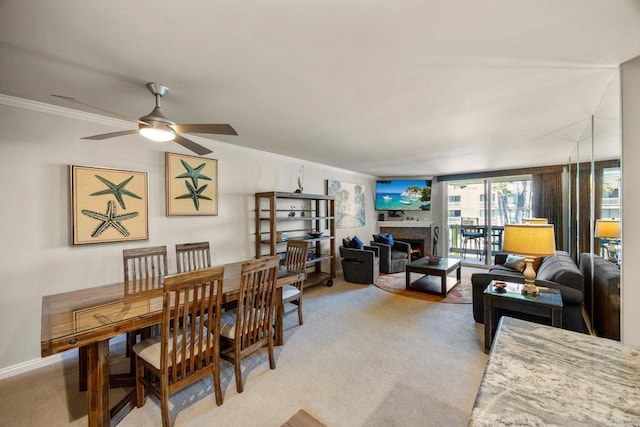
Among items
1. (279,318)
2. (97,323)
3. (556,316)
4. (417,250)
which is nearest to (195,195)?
(279,318)

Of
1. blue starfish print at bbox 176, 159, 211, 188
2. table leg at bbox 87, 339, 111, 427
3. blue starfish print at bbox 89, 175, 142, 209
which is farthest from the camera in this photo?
blue starfish print at bbox 176, 159, 211, 188

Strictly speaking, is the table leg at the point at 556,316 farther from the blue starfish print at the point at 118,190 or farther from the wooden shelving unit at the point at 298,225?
the blue starfish print at the point at 118,190

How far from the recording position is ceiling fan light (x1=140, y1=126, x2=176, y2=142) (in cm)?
206

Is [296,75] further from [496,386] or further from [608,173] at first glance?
[608,173]

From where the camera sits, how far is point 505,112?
277 cm

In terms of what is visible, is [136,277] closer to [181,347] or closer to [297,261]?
[181,347]

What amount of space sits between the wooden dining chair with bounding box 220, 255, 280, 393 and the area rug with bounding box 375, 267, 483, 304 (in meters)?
2.83

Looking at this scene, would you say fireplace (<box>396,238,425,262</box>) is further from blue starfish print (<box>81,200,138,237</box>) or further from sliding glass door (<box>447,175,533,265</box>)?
blue starfish print (<box>81,200,138,237</box>)

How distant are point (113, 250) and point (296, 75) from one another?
2.68 m

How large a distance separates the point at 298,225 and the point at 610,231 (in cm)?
406

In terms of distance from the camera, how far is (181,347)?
6.07ft

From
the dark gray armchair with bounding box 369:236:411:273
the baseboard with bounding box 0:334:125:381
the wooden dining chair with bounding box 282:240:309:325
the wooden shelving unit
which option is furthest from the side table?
the baseboard with bounding box 0:334:125:381

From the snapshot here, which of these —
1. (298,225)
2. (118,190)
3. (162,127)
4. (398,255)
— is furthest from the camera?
(398,255)

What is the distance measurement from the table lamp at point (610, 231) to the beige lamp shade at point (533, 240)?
15.0 inches
